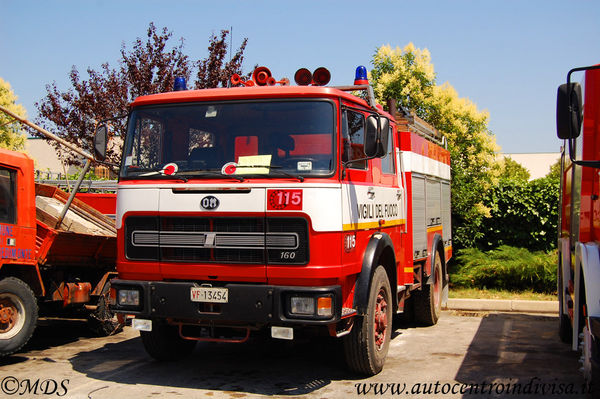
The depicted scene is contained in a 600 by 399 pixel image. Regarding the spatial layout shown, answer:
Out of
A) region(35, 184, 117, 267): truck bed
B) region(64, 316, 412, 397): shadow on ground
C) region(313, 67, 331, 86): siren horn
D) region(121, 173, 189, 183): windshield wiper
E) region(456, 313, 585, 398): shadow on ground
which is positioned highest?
region(313, 67, 331, 86): siren horn

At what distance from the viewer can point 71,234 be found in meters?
8.15

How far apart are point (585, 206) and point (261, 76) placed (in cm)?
350

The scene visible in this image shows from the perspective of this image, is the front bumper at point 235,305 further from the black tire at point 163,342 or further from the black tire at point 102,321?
the black tire at point 102,321

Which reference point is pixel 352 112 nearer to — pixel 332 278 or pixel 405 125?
pixel 332 278

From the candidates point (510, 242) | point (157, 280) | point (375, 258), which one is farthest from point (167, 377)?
point (510, 242)

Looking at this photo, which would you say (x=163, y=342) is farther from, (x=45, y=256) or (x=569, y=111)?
(x=569, y=111)

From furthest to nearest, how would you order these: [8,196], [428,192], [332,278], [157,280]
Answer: [428,192], [8,196], [157,280], [332,278]

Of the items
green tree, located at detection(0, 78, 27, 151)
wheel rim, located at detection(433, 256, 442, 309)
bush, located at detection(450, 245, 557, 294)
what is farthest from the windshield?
green tree, located at detection(0, 78, 27, 151)

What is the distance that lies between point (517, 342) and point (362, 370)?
313 centimetres

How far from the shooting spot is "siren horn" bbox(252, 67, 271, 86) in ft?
22.9

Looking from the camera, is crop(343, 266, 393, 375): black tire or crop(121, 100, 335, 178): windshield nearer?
crop(121, 100, 335, 178): windshield

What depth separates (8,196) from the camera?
24.9 feet
